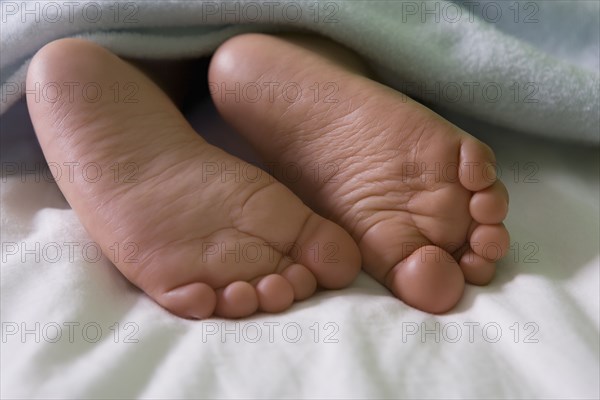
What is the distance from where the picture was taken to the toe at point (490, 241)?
2.00 feet

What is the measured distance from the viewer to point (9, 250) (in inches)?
25.0

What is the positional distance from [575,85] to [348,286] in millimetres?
331

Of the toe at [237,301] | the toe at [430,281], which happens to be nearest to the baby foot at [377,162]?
the toe at [430,281]

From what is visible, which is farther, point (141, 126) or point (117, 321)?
point (141, 126)

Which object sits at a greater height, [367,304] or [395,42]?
[395,42]

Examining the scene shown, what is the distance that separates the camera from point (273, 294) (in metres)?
0.58

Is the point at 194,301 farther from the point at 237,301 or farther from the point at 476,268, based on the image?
the point at 476,268

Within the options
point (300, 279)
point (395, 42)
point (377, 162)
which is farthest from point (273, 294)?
point (395, 42)

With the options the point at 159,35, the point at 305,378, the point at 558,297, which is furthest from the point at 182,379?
the point at 159,35

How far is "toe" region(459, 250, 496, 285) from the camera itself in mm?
613

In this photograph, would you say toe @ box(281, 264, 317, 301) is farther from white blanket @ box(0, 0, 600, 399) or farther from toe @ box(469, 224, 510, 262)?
toe @ box(469, 224, 510, 262)

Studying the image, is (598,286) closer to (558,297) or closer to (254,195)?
(558,297)

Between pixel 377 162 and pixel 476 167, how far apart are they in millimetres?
98

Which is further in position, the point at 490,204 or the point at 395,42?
the point at 395,42
